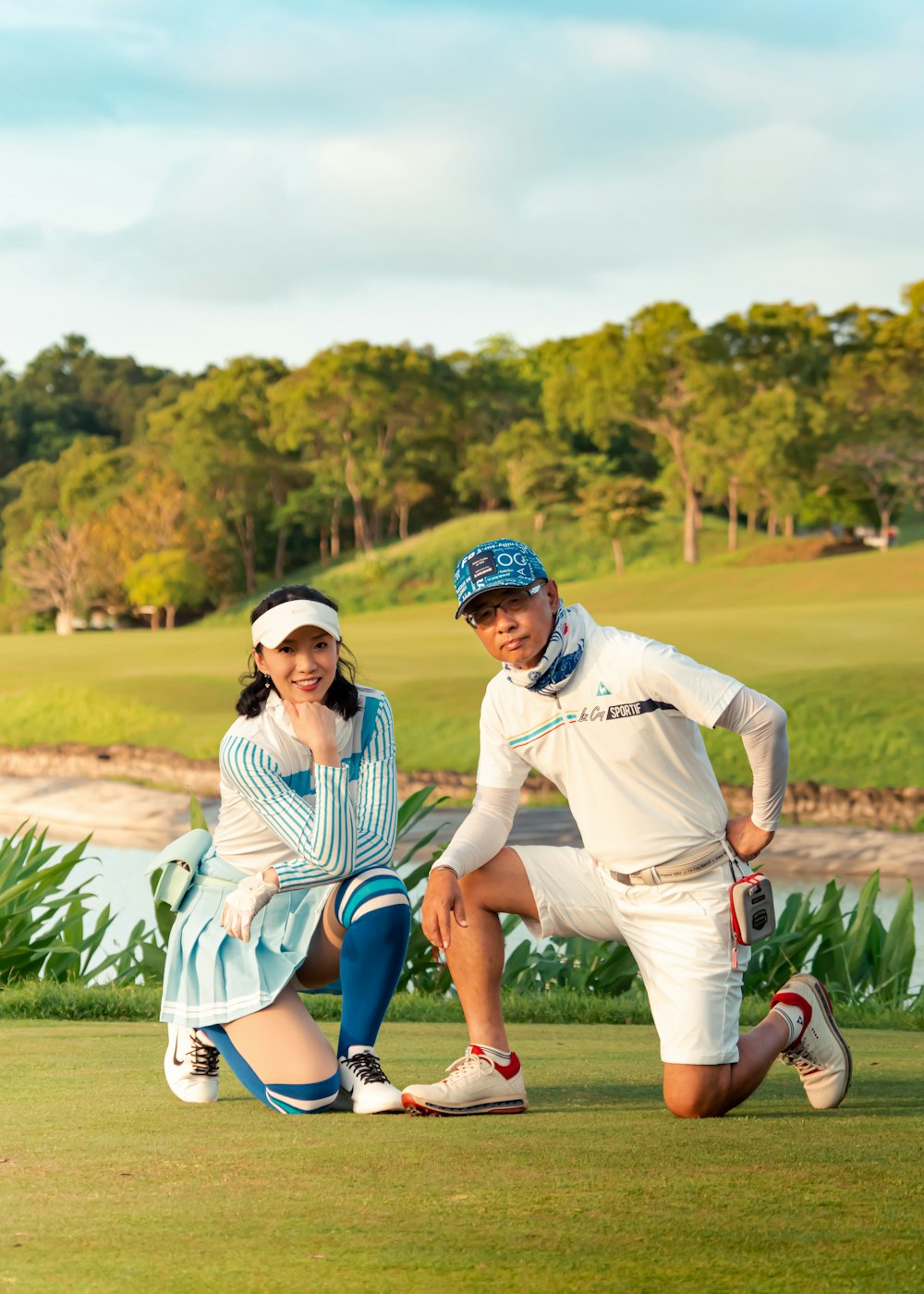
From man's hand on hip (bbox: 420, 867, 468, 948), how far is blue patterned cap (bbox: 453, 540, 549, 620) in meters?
0.61

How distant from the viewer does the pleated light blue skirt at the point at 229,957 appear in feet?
11.3

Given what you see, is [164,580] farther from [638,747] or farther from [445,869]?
[638,747]

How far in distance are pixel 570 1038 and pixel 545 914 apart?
3.24 ft

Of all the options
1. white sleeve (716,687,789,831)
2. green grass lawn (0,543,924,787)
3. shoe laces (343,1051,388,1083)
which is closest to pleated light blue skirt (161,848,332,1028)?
shoe laces (343,1051,388,1083)

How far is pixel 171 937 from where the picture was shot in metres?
3.59

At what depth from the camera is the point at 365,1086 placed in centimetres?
332

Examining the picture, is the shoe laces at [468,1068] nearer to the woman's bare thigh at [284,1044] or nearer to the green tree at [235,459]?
the woman's bare thigh at [284,1044]

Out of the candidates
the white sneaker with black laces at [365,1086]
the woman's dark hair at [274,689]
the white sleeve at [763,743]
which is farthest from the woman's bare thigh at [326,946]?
the white sleeve at [763,743]

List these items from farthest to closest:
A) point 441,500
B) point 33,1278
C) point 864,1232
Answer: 1. point 441,500
2. point 864,1232
3. point 33,1278

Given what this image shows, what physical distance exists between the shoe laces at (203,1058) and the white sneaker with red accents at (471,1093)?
0.46m

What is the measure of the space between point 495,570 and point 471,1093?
113 centimetres

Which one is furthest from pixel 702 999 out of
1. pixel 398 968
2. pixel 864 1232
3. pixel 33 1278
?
pixel 33 1278

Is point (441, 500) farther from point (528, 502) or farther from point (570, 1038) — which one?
point (570, 1038)

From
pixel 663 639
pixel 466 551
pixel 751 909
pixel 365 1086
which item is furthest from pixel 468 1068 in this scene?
pixel 466 551
